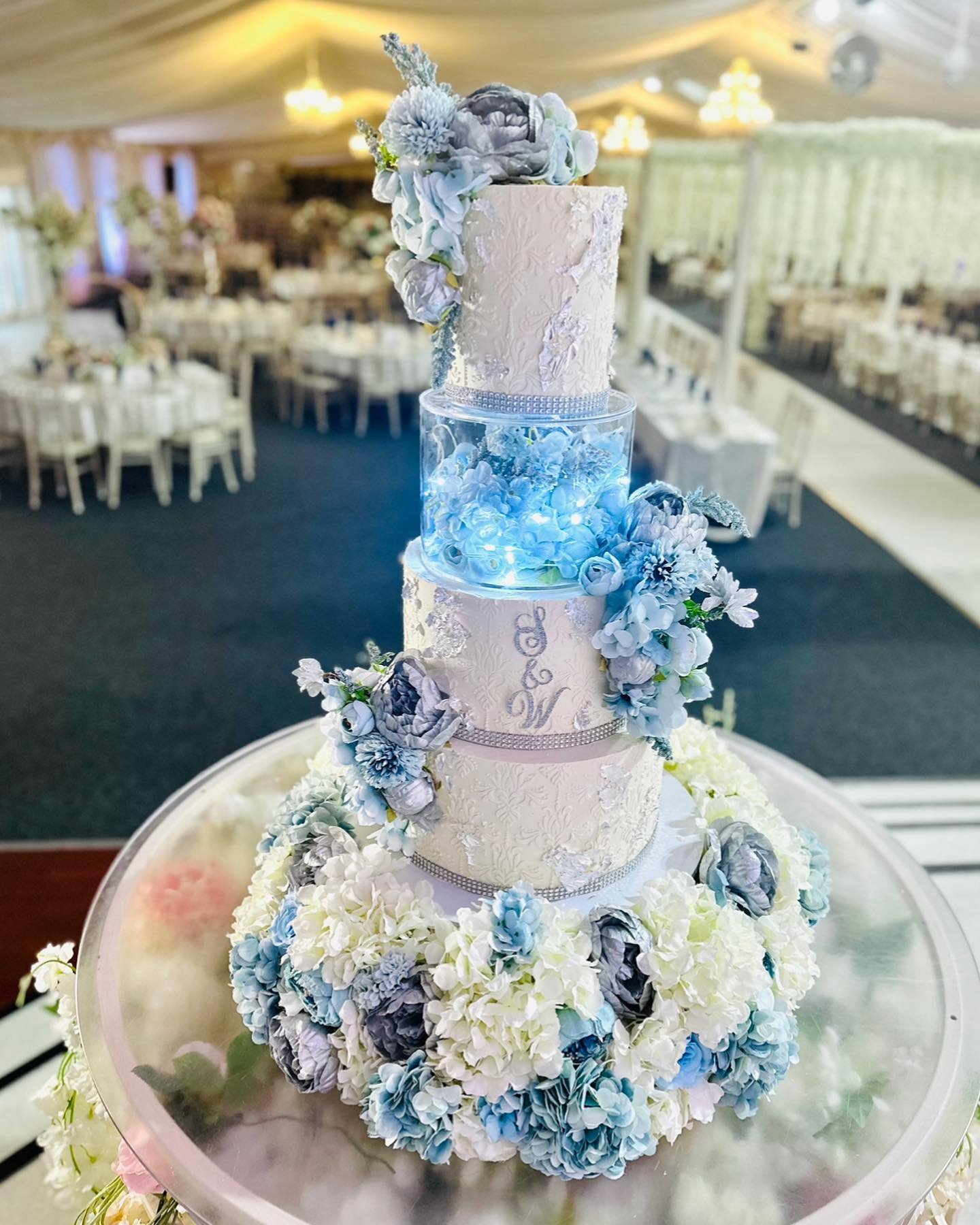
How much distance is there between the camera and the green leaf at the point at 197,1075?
1572 millimetres

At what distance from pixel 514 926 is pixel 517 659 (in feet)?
1.43

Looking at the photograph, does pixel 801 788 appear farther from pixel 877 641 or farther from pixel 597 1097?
pixel 877 641

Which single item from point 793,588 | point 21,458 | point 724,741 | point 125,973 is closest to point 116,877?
point 125,973

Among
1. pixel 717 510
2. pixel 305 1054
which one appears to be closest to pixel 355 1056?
pixel 305 1054

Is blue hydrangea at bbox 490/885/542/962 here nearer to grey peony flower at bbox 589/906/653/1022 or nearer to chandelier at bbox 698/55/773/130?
grey peony flower at bbox 589/906/653/1022

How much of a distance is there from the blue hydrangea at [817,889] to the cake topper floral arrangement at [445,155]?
1.30 meters

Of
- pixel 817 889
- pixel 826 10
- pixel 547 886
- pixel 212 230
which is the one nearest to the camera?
pixel 547 886

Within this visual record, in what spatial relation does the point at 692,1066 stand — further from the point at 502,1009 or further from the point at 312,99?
the point at 312,99

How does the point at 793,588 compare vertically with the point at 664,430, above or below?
below

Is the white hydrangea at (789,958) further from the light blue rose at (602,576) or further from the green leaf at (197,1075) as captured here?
the green leaf at (197,1075)

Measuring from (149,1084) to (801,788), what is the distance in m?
1.64

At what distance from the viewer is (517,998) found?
1442 mm

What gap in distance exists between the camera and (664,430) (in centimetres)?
627

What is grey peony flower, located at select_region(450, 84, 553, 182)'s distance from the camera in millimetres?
1425
